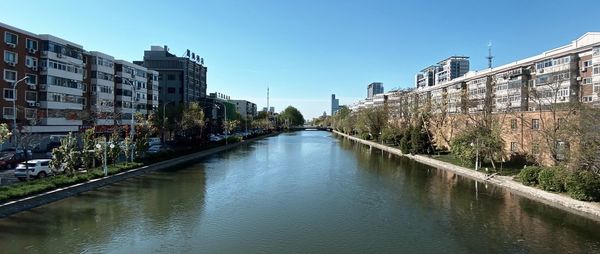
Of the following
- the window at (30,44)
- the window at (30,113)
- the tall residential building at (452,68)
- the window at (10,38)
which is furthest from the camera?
the tall residential building at (452,68)

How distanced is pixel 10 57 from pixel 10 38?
201 centimetres

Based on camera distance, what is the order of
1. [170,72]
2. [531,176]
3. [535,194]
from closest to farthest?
[535,194] → [531,176] → [170,72]

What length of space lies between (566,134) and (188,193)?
23703 mm

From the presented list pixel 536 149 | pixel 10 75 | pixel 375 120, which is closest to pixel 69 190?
pixel 10 75

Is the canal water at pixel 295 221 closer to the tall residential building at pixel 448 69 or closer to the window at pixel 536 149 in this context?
the window at pixel 536 149

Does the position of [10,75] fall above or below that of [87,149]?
above

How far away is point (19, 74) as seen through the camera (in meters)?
49.1

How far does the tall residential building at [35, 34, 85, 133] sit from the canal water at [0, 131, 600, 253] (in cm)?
2743

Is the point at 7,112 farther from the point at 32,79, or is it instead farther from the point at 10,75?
the point at 32,79

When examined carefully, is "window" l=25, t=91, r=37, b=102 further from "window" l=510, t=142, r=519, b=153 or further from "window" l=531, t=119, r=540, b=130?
"window" l=531, t=119, r=540, b=130

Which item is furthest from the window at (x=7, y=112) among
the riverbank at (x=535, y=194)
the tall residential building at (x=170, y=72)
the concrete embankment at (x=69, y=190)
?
Result: the tall residential building at (x=170, y=72)

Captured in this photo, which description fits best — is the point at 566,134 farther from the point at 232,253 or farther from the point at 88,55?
the point at 88,55

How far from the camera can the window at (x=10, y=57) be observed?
46.9 meters

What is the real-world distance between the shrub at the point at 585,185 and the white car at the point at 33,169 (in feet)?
105
